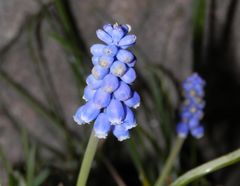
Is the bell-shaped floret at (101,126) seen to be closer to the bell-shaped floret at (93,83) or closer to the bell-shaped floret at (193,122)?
the bell-shaped floret at (93,83)

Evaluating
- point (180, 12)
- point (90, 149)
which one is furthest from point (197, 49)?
point (90, 149)

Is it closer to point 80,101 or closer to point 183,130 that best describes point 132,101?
point 183,130

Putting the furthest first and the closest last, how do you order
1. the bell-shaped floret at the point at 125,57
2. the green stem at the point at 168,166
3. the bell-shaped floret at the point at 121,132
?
the green stem at the point at 168,166, the bell-shaped floret at the point at 121,132, the bell-shaped floret at the point at 125,57

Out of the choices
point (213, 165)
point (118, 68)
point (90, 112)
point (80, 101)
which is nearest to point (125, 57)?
point (118, 68)

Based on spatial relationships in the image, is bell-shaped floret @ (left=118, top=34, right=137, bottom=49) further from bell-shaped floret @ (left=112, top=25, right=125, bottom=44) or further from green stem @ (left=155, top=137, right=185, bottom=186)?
green stem @ (left=155, top=137, right=185, bottom=186)

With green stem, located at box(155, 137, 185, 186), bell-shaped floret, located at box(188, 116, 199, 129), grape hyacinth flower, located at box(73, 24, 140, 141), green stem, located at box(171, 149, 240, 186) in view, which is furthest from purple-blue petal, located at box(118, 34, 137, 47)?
bell-shaped floret, located at box(188, 116, 199, 129)

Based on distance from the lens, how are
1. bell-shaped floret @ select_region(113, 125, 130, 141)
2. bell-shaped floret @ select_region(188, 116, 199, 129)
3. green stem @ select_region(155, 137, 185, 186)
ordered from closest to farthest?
1. bell-shaped floret @ select_region(113, 125, 130, 141)
2. green stem @ select_region(155, 137, 185, 186)
3. bell-shaped floret @ select_region(188, 116, 199, 129)

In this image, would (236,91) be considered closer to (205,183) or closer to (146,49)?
(146,49)

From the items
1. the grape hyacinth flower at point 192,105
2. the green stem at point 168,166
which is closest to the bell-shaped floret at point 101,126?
the green stem at point 168,166
